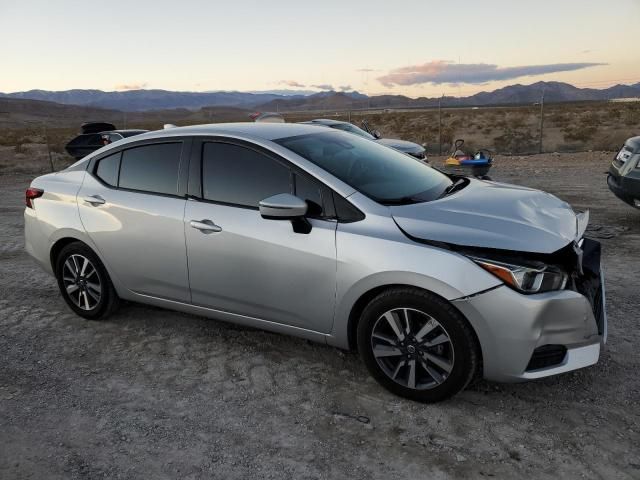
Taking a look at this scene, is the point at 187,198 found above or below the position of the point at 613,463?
above

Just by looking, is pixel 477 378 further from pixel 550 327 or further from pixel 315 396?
pixel 315 396

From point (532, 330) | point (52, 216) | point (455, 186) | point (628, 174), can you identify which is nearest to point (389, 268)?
point (532, 330)

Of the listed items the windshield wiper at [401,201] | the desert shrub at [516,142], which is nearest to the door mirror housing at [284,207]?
the windshield wiper at [401,201]

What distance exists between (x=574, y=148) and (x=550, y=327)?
65.6 feet

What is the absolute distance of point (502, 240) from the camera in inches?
115

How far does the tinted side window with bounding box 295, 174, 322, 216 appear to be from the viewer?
3.38m

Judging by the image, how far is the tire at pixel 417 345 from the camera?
296 centimetres

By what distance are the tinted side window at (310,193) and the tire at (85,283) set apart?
2.02 metres

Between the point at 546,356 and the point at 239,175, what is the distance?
2256 millimetres

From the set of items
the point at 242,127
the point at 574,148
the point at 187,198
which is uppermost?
the point at 242,127

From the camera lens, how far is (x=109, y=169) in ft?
14.4

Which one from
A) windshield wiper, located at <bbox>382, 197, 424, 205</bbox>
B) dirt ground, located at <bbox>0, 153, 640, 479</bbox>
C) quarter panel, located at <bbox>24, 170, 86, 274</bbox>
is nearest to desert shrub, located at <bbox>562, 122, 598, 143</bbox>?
dirt ground, located at <bbox>0, 153, 640, 479</bbox>

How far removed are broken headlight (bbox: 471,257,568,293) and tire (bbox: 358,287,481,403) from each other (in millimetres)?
309

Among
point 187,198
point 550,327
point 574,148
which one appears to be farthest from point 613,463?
point 574,148
